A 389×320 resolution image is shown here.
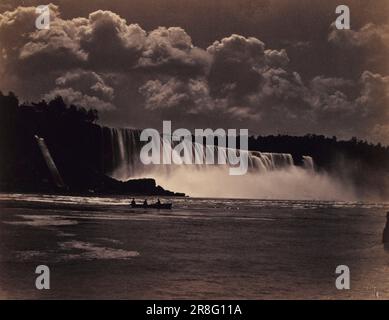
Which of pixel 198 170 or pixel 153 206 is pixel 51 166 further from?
pixel 198 170

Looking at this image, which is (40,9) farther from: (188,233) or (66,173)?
(66,173)

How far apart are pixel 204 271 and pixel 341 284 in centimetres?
374

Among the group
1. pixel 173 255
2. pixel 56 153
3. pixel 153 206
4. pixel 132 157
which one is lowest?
pixel 173 255

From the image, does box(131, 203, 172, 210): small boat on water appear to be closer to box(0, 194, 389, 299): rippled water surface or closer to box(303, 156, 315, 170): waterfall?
box(0, 194, 389, 299): rippled water surface

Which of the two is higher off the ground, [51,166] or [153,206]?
[51,166]

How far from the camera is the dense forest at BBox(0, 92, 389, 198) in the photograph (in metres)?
24.8

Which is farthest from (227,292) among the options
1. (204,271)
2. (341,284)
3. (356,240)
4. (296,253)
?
(356,240)

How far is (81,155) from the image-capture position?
90.1 feet

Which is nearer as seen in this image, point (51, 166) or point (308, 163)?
point (51, 166)

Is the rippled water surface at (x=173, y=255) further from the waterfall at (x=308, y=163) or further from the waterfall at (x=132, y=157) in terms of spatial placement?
the waterfall at (x=308, y=163)

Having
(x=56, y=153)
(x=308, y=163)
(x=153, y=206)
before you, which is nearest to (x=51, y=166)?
(x=56, y=153)

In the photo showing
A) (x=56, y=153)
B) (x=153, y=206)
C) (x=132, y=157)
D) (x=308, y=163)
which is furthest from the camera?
(x=308, y=163)

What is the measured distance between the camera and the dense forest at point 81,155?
2483 centimetres
